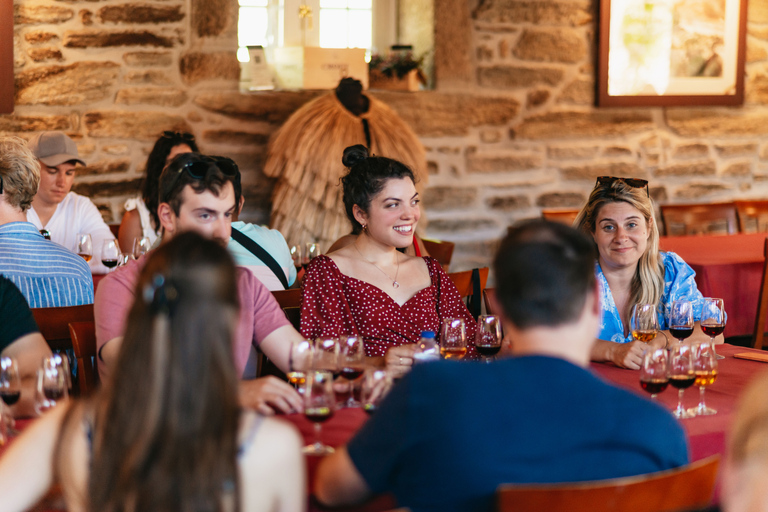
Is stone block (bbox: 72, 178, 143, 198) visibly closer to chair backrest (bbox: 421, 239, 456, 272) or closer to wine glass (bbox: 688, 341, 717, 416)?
chair backrest (bbox: 421, 239, 456, 272)

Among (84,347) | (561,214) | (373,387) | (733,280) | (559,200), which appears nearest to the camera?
(373,387)

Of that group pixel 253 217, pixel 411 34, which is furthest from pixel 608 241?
pixel 411 34

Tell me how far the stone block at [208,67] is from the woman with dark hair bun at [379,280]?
235 centimetres

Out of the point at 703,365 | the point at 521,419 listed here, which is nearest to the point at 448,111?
the point at 703,365

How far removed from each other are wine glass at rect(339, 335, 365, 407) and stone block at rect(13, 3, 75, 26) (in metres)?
3.50

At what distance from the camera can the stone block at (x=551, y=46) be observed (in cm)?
572

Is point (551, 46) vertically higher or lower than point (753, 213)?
higher

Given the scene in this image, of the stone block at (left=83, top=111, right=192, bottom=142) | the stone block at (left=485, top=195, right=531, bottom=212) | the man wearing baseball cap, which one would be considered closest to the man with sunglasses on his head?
the man wearing baseball cap

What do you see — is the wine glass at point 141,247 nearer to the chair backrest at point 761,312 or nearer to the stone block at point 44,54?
the stone block at point 44,54

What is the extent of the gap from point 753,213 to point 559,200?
1423 mm

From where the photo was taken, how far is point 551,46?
5.79m

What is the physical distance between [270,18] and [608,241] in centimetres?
330

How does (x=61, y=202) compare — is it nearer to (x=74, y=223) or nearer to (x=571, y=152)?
(x=74, y=223)

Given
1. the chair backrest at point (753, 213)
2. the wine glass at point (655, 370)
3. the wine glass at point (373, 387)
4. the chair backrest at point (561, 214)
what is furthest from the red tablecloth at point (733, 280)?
the wine glass at point (373, 387)
